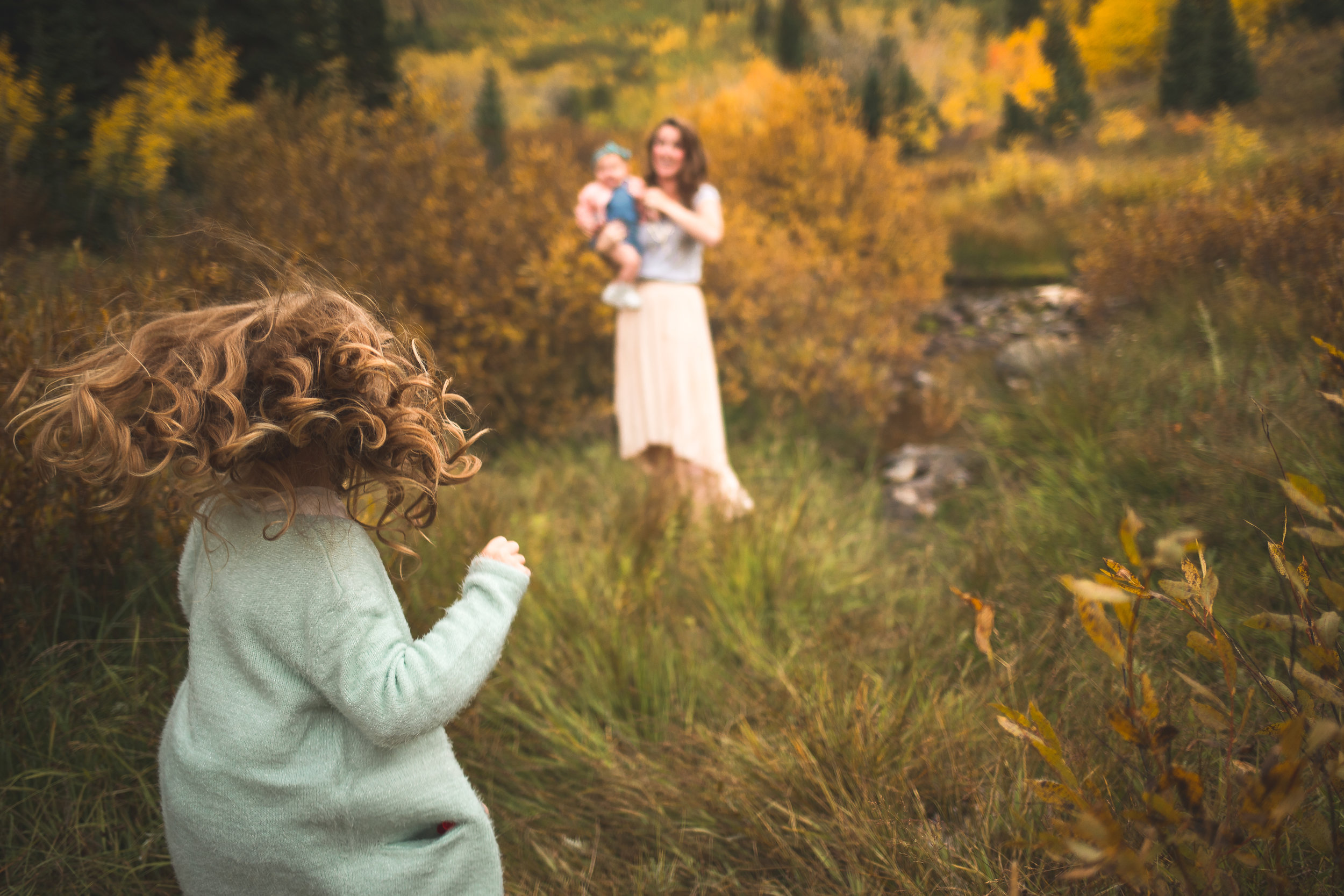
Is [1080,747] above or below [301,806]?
below

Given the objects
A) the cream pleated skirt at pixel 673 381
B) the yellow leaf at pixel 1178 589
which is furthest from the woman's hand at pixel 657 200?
the yellow leaf at pixel 1178 589

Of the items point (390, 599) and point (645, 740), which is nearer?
point (390, 599)

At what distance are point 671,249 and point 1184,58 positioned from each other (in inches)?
137

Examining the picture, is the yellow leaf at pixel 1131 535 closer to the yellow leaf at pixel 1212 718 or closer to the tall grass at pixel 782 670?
the yellow leaf at pixel 1212 718

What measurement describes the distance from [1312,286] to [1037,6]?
3716 millimetres

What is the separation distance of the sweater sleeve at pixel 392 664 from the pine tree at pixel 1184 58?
540 cm

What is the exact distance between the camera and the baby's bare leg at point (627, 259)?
11.9 feet

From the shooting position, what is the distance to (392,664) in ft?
3.35

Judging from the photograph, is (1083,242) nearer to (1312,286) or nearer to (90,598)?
(1312,286)

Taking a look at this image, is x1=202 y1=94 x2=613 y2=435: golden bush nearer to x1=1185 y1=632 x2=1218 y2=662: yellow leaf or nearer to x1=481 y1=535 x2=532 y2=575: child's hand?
x1=481 y1=535 x2=532 y2=575: child's hand

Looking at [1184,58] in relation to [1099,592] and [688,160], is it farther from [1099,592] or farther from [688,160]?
[1099,592]

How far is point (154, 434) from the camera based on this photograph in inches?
40.6

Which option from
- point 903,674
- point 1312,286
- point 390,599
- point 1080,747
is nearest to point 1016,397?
point 1312,286

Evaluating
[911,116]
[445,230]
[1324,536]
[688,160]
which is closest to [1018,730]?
[1324,536]
